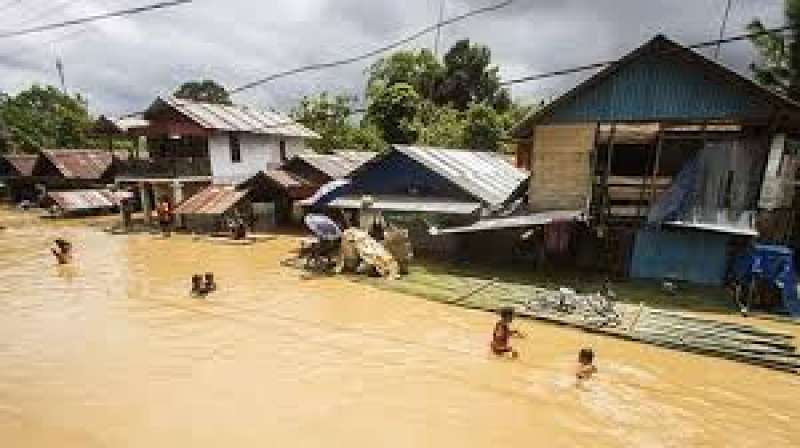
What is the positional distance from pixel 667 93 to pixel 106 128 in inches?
1182

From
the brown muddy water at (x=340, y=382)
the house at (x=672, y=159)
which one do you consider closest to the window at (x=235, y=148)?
the brown muddy water at (x=340, y=382)

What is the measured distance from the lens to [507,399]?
9883 mm

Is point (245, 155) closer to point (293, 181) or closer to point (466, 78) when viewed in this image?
point (293, 181)

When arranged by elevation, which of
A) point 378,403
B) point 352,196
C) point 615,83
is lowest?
point 378,403

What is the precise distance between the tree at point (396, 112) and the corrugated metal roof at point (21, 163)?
29043mm

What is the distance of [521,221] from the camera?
54.3ft

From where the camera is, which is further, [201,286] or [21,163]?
[21,163]

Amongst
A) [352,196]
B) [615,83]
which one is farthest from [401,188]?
[615,83]

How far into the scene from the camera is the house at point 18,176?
44.6m

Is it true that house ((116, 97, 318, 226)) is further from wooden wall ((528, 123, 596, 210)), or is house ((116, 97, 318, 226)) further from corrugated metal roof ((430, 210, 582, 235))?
wooden wall ((528, 123, 596, 210))

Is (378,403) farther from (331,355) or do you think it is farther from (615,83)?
(615,83)

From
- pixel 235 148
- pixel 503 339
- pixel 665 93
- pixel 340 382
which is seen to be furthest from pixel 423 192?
pixel 235 148

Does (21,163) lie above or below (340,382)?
above

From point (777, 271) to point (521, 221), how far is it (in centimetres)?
665
